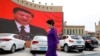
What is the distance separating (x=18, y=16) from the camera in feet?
127

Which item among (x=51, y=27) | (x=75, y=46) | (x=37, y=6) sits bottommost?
(x=75, y=46)

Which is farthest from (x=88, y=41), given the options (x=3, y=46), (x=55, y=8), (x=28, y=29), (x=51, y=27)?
(x=55, y=8)

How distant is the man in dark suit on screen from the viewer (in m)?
35.3

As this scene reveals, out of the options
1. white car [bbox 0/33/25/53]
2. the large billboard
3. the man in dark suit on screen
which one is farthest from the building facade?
white car [bbox 0/33/25/53]

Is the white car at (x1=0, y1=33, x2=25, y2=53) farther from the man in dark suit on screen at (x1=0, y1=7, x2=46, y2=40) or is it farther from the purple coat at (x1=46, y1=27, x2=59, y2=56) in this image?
the man in dark suit on screen at (x1=0, y1=7, x2=46, y2=40)

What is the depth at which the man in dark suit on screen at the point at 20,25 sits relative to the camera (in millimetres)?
35312

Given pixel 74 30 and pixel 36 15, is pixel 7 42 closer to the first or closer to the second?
pixel 36 15

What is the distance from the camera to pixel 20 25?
39594 millimetres

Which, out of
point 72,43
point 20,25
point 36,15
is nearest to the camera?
point 72,43

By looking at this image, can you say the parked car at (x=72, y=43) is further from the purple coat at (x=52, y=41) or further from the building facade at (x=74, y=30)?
the building facade at (x=74, y=30)

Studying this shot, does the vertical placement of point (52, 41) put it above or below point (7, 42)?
above

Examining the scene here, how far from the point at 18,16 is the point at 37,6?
13660mm

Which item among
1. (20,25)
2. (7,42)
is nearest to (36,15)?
(20,25)

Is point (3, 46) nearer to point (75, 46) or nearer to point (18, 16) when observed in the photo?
point (75, 46)
